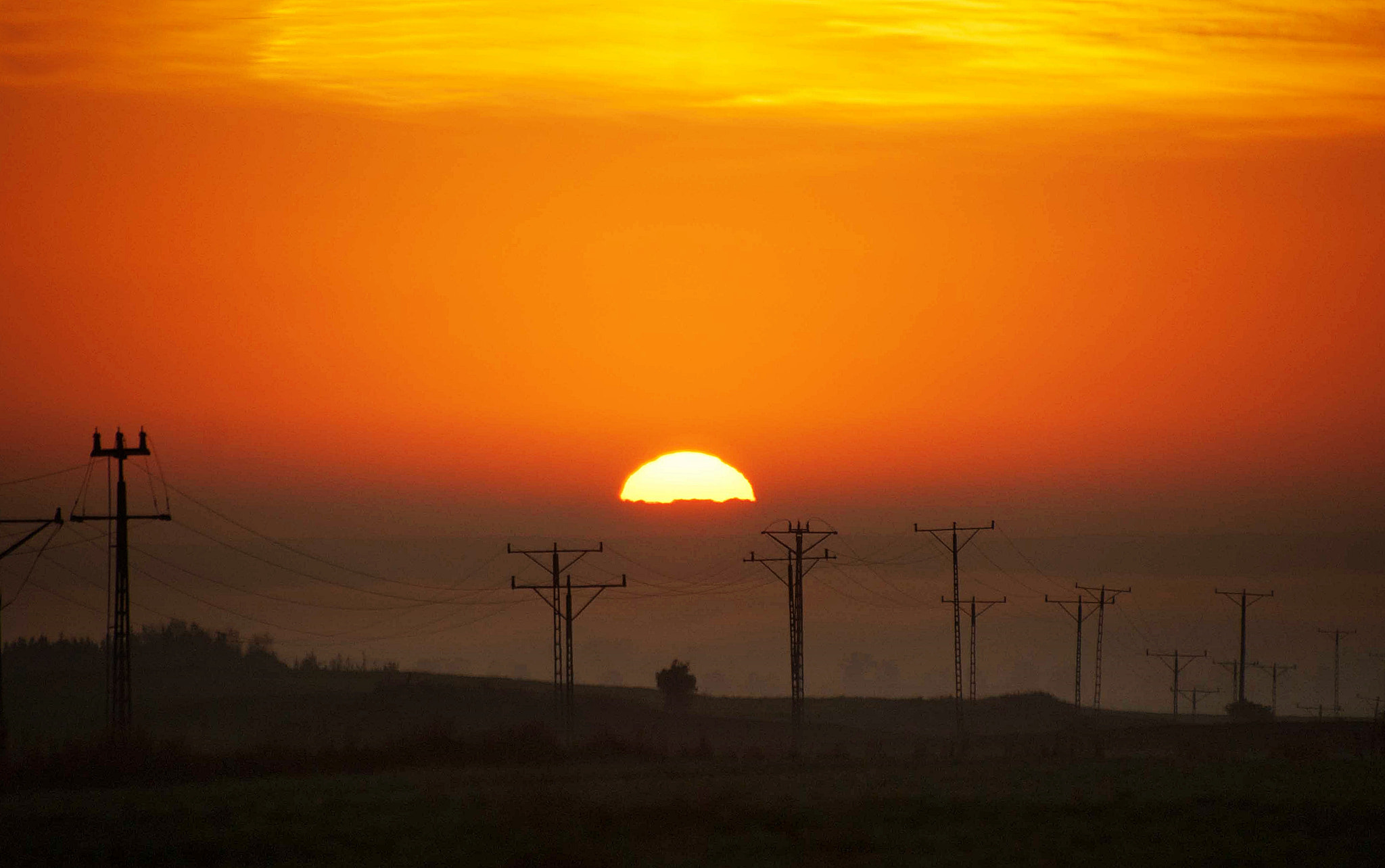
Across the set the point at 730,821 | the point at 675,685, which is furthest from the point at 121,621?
the point at 675,685

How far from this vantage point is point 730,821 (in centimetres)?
3725

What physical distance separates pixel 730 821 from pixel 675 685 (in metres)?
98.0

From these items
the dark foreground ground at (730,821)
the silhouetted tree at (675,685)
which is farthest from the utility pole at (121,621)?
the silhouetted tree at (675,685)

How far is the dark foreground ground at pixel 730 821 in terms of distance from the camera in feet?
107

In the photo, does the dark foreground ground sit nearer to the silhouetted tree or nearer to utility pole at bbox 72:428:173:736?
utility pole at bbox 72:428:173:736

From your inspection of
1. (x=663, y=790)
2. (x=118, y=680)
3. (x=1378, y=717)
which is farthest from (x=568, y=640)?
(x=1378, y=717)

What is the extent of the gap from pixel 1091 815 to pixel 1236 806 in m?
4.32

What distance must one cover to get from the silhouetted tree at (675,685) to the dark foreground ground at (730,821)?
8301 centimetres

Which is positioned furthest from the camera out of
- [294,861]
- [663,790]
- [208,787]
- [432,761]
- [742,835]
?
[432,761]

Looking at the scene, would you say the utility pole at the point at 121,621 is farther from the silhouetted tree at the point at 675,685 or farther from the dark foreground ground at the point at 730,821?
the silhouetted tree at the point at 675,685

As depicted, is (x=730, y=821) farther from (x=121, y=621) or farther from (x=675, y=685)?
(x=675, y=685)

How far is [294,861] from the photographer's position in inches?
1272

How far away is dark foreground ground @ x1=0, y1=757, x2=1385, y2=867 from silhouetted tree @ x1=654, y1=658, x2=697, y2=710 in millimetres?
83007

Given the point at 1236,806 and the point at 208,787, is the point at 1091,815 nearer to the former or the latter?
the point at 1236,806
